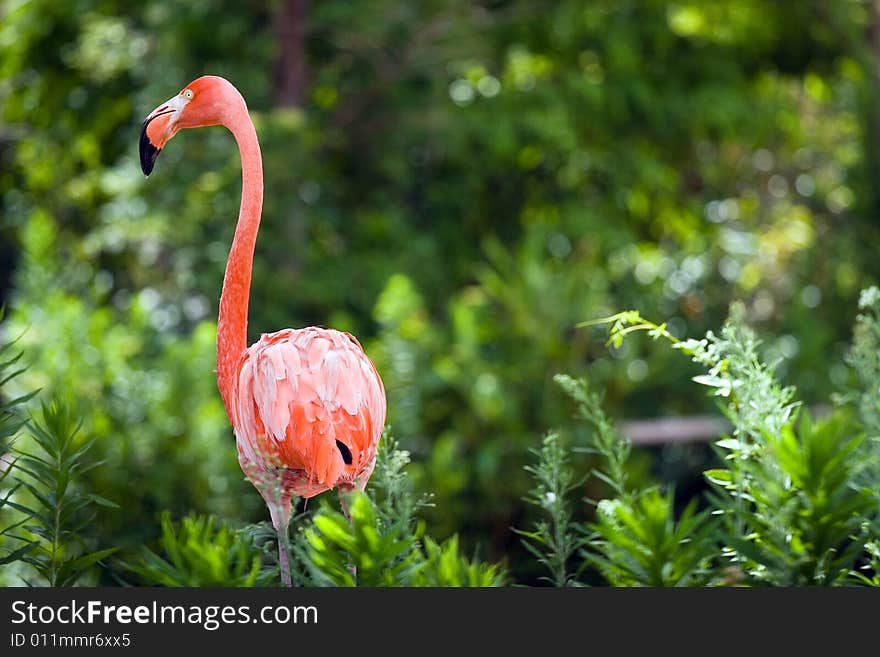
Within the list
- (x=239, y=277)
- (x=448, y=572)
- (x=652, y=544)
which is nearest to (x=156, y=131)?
(x=239, y=277)

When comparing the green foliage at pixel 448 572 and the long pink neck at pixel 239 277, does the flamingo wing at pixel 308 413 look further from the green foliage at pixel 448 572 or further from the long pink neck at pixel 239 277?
the green foliage at pixel 448 572

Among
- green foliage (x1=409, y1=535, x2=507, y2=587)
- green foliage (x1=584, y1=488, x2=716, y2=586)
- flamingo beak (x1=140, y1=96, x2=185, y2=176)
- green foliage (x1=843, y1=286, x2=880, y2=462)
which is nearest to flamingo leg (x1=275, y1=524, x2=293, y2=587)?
green foliage (x1=409, y1=535, x2=507, y2=587)

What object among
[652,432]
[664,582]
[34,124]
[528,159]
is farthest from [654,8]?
[664,582]

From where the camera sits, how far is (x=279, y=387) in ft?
5.75

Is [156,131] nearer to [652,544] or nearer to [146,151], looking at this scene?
[146,151]

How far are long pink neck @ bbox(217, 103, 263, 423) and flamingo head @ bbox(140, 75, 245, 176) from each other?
22 mm

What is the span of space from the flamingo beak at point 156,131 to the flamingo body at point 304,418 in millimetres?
363

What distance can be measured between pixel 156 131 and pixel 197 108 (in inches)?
3.3

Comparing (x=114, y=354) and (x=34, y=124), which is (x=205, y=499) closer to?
(x=114, y=354)

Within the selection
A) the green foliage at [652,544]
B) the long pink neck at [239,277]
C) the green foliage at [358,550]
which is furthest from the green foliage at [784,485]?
the long pink neck at [239,277]

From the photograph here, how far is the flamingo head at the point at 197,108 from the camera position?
182 cm

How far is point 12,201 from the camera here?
26.0 feet

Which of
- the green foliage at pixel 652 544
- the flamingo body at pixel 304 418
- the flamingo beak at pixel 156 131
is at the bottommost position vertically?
the green foliage at pixel 652 544

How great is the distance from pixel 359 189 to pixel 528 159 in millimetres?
1194
